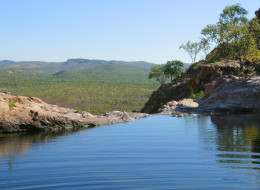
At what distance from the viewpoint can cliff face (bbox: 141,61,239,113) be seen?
44000mm

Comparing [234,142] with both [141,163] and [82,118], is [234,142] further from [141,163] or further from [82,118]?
[82,118]

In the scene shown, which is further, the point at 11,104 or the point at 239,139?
the point at 11,104

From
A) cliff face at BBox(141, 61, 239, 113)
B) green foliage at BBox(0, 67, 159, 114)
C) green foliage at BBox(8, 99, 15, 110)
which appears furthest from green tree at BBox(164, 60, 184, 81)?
green foliage at BBox(8, 99, 15, 110)

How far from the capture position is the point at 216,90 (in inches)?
1245

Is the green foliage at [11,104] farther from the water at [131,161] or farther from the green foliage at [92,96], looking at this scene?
the green foliage at [92,96]

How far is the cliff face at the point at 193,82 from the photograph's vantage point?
44000 millimetres

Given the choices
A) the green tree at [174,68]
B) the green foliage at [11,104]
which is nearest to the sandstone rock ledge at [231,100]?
the green foliage at [11,104]

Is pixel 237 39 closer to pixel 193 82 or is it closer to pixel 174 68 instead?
Result: pixel 193 82

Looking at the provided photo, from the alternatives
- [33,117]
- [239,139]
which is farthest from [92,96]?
[239,139]

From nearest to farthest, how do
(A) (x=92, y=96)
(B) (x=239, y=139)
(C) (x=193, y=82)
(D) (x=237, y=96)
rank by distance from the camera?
(B) (x=239, y=139), (D) (x=237, y=96), (C) (x=193, y=82), (A) (x=92, y=96)

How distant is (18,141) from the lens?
48.2ft

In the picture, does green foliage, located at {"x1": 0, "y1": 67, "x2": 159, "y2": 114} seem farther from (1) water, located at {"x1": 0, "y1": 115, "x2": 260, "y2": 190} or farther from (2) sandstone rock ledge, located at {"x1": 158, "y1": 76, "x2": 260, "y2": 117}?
(1) water, located at {"x1": 0, "y1": 115, "x2": 260, "y2": 190}

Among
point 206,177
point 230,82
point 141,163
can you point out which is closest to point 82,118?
point 141,163

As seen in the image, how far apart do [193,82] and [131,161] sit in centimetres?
3910
